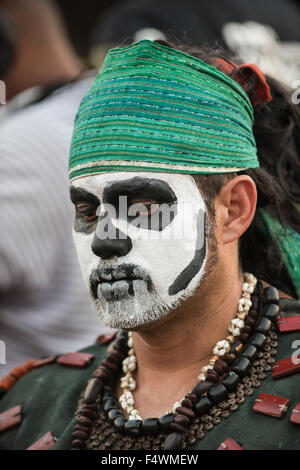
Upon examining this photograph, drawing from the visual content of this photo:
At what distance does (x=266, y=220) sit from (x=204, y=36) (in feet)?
9.74

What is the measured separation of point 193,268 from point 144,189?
0.93 ft

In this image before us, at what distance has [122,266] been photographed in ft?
7.89

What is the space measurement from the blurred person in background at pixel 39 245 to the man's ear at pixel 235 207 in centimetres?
144

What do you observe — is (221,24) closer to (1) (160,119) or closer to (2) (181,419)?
(1) (160,119)

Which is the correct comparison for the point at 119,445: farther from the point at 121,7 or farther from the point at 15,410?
the point at 121,7

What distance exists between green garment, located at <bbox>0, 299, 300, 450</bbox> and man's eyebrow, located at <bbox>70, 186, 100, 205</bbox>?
72 cm

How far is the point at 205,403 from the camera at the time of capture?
2414mm

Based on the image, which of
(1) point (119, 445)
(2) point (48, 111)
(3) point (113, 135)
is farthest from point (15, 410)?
(2) point (48, 111)

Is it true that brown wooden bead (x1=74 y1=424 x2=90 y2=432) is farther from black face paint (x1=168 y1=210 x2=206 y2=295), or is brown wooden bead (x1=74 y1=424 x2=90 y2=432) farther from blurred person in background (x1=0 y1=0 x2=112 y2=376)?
blurred person in background (x1=0 y1=0 x2=112 y2=376)

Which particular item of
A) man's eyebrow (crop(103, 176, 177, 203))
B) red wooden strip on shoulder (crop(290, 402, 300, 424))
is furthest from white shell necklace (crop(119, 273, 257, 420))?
man's eyebrow (crop(103, 176, 177, 203))

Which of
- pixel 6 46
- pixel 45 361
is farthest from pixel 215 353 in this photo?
pixel 6 46

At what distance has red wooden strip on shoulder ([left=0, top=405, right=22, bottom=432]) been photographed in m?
2.92

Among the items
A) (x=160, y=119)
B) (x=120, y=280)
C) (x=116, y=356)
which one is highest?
(x=160, y=119)
